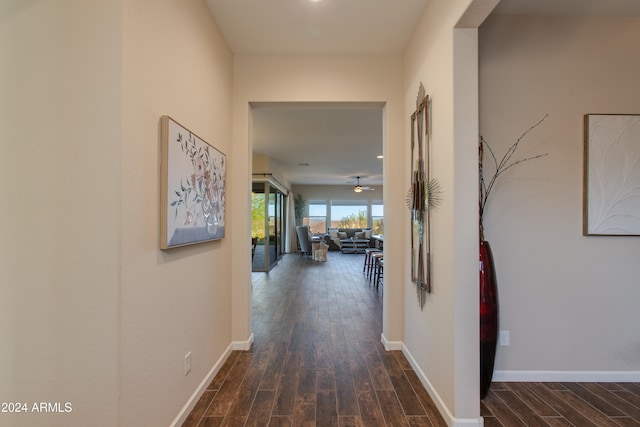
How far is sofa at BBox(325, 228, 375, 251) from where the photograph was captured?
11.3m

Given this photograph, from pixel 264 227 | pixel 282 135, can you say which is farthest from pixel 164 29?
pixel 264 227

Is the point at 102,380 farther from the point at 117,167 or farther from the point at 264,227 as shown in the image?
the point at 264,227

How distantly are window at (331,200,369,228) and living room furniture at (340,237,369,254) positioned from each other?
108cm

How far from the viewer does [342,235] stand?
11.6 m

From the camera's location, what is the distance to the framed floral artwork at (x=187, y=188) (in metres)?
1.53

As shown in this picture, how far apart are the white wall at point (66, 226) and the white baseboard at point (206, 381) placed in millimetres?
634

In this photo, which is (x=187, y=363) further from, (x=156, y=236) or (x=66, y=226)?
(x=66, y=226)

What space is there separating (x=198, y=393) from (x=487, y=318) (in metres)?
2.01

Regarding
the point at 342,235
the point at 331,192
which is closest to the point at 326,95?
the point at 342,235

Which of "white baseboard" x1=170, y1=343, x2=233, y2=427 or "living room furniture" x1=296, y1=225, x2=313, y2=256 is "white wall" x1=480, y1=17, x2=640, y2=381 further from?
"living room furniture" x1=296, y1=225, x2=313, y2=256

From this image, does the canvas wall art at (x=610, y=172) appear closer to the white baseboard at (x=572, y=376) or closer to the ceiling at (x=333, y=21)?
the ceiling at (x=333, y=21)

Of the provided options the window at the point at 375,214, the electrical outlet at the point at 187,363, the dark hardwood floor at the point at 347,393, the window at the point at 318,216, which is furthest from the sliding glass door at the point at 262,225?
the window at the point at 375,214

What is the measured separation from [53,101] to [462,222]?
204 cm

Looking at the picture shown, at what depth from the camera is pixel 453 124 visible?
1.72 m
